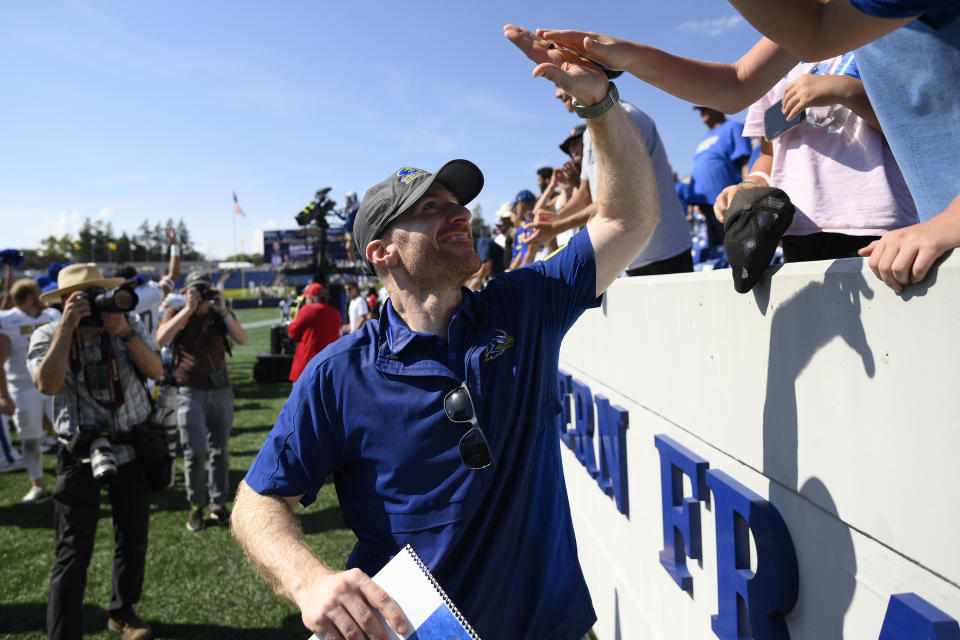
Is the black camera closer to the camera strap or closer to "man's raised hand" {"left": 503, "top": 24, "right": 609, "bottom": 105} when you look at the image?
the camera strap

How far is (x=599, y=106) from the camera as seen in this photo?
1845 mm

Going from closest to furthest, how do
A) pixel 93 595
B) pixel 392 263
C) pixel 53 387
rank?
pixel 392 263 → pixel 53 387 → pixel 93 595

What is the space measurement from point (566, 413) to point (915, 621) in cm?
302

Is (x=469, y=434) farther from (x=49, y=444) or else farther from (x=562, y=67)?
(x=49, y=444)

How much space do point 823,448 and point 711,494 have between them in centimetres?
58

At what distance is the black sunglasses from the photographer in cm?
169

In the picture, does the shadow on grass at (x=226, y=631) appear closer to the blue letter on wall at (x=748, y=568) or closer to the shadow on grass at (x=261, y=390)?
the blue letter on wall at (x=748, y=568)

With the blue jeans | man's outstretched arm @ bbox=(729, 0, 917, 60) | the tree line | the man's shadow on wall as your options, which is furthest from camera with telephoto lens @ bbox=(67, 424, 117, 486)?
the tree line

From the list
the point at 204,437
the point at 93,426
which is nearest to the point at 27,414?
the point at 204,437

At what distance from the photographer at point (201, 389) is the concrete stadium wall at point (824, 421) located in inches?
173

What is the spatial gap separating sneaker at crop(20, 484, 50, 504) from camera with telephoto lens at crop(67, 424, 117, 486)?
380 cm

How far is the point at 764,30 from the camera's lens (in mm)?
1299

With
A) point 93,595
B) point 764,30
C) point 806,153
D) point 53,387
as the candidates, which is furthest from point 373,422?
point 93,595

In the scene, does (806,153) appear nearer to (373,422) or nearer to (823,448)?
(823,448)
